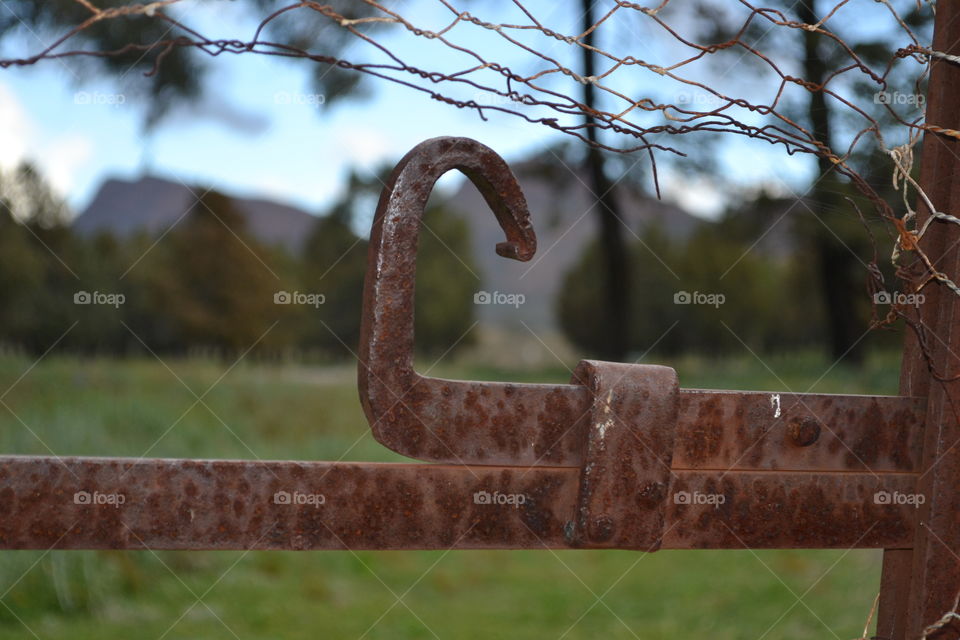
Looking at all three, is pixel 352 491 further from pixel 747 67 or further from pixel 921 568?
pixel 747 67

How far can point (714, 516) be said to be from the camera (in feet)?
3.03

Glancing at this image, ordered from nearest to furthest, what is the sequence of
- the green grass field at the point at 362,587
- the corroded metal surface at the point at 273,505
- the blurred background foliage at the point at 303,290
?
1. the corroded metal surface at the point at 273,505
2. the green grass field at the point at 362,587
3. the blurred background foliage at the point at 303,290

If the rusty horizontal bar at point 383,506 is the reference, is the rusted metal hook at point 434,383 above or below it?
above

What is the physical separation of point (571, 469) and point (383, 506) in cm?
21

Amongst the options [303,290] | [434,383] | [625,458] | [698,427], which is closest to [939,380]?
[698,427]

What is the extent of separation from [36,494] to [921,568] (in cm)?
100

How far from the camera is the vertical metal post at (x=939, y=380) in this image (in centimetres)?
94

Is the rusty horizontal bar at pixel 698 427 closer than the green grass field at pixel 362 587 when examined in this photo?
Yes

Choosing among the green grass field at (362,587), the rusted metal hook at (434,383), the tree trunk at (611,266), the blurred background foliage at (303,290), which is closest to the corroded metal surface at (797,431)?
the rusted metal hook at (434,383)

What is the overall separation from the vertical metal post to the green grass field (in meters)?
1.86

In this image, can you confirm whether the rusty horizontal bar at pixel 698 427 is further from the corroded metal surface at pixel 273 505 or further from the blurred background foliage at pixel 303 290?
the blurred background foliage at pixel 303 290

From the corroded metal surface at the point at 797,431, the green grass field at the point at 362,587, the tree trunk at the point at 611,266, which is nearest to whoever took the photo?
the corroded metal surface at the point at 797,431

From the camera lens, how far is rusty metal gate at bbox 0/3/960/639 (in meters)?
0.83

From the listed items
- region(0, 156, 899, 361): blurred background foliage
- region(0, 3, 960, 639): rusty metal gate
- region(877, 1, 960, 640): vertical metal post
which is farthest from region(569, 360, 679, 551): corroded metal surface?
region(0, 156, 899, 361): blurred background foliage
